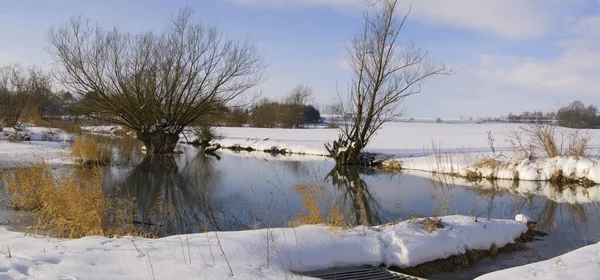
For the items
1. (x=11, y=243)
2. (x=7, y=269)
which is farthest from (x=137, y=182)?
(x=7, y=269)

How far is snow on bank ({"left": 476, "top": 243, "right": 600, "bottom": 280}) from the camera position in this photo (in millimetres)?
3946

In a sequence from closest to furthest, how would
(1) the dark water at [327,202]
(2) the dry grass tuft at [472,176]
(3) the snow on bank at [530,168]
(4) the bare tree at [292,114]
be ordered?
(1) the dark water at [327,202] → (3) the snow on bank at [530,168] → (2) the dry grass tuft at [472,176] → (4) the bare tree at [292,114]

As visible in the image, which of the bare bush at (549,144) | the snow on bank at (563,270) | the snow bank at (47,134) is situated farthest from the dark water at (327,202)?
the snow bank at (47,134)

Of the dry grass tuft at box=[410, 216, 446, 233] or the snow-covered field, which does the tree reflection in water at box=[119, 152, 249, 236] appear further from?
the dry grass tuft at box=[410, 216, 446, 233]

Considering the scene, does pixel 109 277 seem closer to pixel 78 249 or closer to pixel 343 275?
pixel 78 249

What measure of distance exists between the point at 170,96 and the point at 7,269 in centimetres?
1847

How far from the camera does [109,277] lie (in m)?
4.07

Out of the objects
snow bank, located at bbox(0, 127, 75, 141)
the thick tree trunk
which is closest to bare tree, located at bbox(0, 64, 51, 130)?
snow bank, located at bbox(0, 127, 75, 141)

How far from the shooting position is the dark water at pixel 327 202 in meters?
7.43

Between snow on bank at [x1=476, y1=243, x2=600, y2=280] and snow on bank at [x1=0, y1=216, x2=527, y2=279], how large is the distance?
1.37 m

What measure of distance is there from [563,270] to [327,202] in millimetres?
3399

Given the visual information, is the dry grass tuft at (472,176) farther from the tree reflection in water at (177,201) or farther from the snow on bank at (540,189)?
the tree reflection in water at (177,201)

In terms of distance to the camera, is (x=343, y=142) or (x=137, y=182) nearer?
(x=137, y=182)

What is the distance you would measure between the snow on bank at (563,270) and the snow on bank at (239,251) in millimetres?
1375
